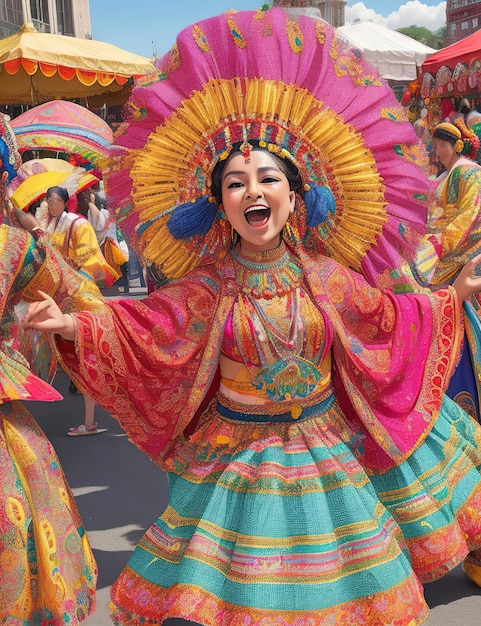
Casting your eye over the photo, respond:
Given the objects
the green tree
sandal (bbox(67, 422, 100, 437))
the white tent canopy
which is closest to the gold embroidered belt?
sandal (bbox(67, 422, 100, 437))

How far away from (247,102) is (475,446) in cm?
155

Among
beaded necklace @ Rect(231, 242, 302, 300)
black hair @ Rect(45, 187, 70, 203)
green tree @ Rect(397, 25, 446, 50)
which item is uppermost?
beaded necklace @ Rect(231, 242, 302, 300)

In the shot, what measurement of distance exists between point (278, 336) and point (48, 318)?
73cm

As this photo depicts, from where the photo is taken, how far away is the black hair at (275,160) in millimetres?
2752

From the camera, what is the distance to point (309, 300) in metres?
2.79

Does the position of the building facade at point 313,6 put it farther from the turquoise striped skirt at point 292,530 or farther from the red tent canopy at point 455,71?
the turquoise striped skirt at point 292,530

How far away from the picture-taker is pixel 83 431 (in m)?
5.60

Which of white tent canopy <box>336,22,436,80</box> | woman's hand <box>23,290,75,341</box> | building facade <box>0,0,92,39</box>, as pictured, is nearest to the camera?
woman's hand <box>23,290,75,341</box>

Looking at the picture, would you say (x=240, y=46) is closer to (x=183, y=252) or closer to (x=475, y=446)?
(x=183, y=252)

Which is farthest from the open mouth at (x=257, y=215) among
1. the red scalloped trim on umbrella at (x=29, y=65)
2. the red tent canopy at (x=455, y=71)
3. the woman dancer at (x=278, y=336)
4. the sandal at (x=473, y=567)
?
the red scalloped trim on umbrella at (x=29, y=65)

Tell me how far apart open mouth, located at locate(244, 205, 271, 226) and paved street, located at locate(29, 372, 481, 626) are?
1406mm

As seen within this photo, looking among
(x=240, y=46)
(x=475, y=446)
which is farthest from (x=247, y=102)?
(x=475, y=446)

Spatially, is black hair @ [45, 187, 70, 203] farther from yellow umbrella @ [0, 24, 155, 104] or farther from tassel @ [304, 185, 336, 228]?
yellow umbrella @ [0, 24, 155, 104]

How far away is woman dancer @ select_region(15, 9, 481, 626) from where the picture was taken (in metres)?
2.58
